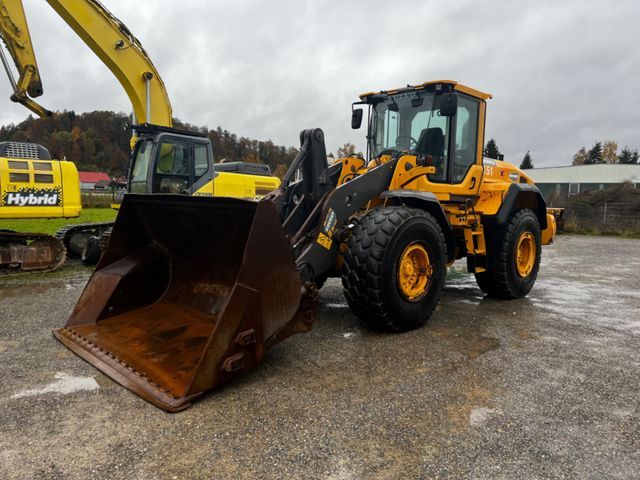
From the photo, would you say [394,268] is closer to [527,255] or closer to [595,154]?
[527,255]

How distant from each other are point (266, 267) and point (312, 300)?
0.52 meters

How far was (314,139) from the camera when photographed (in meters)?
4.38

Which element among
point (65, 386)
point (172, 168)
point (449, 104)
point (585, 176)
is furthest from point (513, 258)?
point (585, 176)

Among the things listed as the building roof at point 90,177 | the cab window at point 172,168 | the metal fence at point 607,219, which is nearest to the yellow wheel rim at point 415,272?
the cab window at point 172,168

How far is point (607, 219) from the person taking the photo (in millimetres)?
18922

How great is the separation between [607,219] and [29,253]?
20.5 meters

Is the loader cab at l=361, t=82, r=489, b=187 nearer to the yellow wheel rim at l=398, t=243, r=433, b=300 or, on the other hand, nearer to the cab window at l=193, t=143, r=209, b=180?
the yellow wheel rim at l=398, t=243, r=433, b=300

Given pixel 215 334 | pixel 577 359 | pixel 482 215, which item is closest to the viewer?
pixel 215 334

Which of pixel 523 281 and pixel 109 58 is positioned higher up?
pixel 109 58

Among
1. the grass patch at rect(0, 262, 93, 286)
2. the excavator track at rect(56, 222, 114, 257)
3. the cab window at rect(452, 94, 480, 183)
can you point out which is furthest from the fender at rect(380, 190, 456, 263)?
the excavator track at rect(56, 222, 114, 257)

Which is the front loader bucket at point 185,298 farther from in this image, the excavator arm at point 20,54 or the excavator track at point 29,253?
the excavator arm at point 20,54

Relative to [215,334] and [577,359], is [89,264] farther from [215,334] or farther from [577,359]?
[577,359]

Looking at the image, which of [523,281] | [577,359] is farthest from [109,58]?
[577,359]

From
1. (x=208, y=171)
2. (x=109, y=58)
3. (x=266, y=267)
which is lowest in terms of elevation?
(x=266, y=267)
